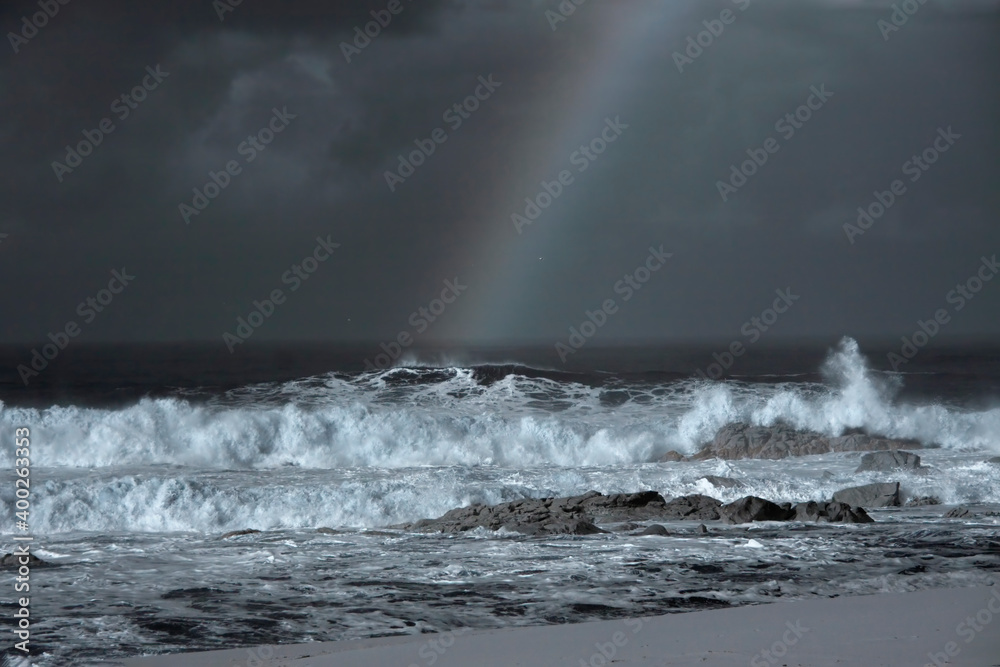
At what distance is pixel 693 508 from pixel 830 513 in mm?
2078

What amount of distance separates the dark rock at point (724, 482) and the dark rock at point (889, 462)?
326cm

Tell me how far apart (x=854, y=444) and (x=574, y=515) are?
47.8 ft

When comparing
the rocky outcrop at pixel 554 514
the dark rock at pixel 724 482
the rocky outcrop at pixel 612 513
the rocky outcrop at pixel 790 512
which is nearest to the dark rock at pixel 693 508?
the rocky outcrop at pixel 612 513

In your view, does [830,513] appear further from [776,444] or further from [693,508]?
[776,444]

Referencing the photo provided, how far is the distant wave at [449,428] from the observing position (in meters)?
25.8

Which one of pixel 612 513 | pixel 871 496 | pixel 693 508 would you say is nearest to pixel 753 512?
pixel 693 508

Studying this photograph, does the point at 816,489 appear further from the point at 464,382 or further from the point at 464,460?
the point at 464,382

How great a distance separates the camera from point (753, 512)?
14.6m

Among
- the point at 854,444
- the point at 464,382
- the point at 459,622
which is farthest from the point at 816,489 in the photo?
the point at 464,382

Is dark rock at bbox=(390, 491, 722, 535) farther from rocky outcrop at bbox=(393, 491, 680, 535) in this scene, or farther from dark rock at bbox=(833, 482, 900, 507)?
dark rock at bbox=(833, 482, 900, 507)

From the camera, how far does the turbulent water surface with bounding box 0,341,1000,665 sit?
953cm

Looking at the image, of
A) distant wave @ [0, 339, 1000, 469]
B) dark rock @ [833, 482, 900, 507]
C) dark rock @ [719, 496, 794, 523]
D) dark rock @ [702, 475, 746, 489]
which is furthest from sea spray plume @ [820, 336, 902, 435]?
dark rock @ [719, 496, 794, 523]

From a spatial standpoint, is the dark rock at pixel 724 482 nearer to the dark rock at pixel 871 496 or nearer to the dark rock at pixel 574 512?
the dark rock at pixel 871 496

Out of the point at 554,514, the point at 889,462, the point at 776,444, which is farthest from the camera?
the point at 776,444
